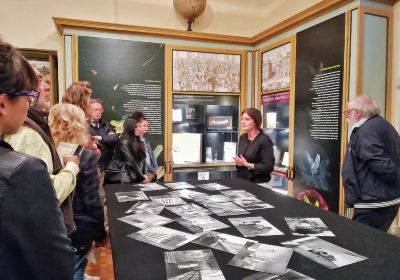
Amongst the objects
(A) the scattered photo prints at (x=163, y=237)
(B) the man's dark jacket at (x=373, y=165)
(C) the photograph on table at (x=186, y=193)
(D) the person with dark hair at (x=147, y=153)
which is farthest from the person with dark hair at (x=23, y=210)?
(D) the person with dark hair at (x=147, y=153)

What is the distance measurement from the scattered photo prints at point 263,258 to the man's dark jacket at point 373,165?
54.5 inches

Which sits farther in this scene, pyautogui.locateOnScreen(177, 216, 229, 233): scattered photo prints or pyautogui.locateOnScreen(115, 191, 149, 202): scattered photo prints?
pyautogui.locateOnScreen(115, 191, 149, 202): scattered photo prints

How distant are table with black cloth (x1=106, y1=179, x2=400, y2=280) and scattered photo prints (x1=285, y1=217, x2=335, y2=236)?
3 centimetres

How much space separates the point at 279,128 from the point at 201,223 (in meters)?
2.94

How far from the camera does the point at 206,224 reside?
1.40 m

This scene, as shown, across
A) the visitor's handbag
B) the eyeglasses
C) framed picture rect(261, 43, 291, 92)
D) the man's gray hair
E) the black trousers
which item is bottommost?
the black trousers

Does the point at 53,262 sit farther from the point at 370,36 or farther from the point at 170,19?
the point at 170,19

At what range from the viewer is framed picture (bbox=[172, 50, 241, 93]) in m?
4.16

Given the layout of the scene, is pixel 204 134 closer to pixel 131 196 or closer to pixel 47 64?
pixel 47 64

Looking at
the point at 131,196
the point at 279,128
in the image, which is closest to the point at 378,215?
the point at 131,196

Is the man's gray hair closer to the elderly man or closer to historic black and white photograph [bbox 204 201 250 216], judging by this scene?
the elderly man

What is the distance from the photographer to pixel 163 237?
1.24 metres

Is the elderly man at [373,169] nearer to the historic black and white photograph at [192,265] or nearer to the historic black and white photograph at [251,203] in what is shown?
the historic black and white photograph at [251,203]

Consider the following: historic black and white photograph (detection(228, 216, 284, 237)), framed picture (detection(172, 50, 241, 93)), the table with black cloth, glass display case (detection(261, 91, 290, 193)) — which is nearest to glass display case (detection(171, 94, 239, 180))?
framed picture (detection(172, 50, 241, 93))
